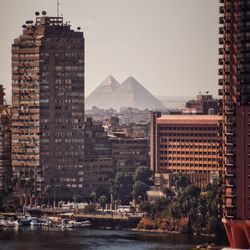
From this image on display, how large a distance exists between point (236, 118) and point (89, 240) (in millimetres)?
27014

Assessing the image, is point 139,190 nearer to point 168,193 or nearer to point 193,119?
point 168,193

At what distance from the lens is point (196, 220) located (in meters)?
161

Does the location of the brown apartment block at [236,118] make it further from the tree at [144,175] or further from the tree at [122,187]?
the tree at [144,175]

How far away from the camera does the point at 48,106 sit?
18962 centimetres

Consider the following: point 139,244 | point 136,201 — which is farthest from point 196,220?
point 136,201

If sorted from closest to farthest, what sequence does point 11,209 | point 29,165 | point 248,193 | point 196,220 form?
1. point 248,193
2. point 196,220
3. point 11,209
4. point 29,165

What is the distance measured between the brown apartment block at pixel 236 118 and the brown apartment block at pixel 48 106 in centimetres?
5801

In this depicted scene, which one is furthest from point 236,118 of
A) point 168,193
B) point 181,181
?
point 181,181

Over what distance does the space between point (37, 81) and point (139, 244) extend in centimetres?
4344

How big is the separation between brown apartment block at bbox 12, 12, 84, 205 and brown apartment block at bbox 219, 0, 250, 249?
58012mm

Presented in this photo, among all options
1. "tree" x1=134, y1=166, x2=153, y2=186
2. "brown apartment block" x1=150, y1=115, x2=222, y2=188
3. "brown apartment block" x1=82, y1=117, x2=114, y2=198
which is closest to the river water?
"brown apartment block" x1=82, y1=117, x2=114, y2=198

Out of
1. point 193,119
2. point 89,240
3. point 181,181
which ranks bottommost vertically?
point 89,240

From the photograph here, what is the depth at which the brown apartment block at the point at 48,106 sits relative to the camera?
18825 centimetres

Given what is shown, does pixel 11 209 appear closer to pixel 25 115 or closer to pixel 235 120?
pixel 25 115
